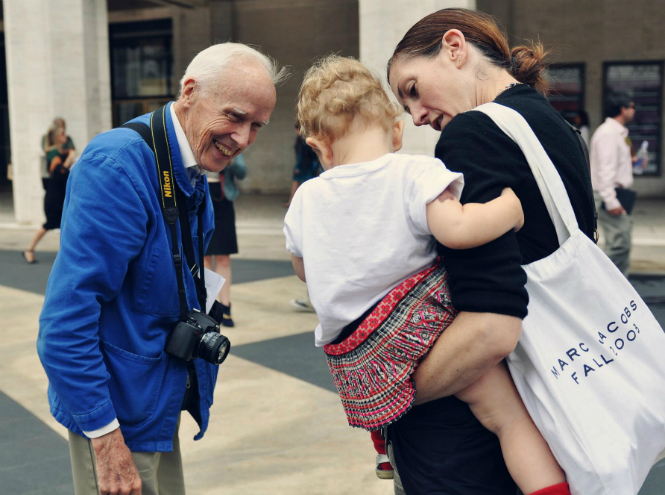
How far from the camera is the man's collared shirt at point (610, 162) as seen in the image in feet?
24.6

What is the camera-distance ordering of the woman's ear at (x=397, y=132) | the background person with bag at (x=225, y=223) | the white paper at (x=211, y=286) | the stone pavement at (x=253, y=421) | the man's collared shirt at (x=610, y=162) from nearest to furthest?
1. the woman's ear at (x=397, y=132)
2. the white paper at (x=211, y=286)
3. the stone pavement at (x=253, y=421)
4. the background person with bag at (x=225, y=223)
5. the man's collared shirt at (x=610, y=162)

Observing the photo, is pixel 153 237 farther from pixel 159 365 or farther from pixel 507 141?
pixel 507 141

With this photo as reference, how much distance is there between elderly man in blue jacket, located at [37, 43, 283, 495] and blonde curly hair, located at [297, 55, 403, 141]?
0.38 metres

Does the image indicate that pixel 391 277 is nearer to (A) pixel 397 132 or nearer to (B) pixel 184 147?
(A) pixel 397 132

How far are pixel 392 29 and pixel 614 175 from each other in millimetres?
5514

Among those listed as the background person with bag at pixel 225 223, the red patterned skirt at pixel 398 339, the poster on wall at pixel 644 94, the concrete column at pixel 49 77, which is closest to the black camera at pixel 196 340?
the red patterned skirt at pixel 398 339

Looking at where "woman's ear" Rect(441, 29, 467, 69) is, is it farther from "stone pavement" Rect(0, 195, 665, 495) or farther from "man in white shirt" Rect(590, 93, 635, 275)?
"man in white shirt" Rect(590, 93, 635, 275)

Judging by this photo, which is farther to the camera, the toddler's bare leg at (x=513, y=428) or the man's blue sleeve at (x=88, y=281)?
the man's blue sleeve at (x=88, y=281)

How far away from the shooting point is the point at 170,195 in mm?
1909

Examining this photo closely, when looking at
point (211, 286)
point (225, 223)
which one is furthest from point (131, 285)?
point (225, 223)

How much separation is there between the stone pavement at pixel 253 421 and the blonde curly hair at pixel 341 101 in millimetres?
2287

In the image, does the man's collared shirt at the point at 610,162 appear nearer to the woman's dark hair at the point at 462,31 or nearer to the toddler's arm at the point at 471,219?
the woman's dark hair at the point at 462,31

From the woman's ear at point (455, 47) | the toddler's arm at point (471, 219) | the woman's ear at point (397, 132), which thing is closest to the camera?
the toddler's arm at point (471, 219)

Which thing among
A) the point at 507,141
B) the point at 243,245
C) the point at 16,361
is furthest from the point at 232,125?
the point at 243,245
